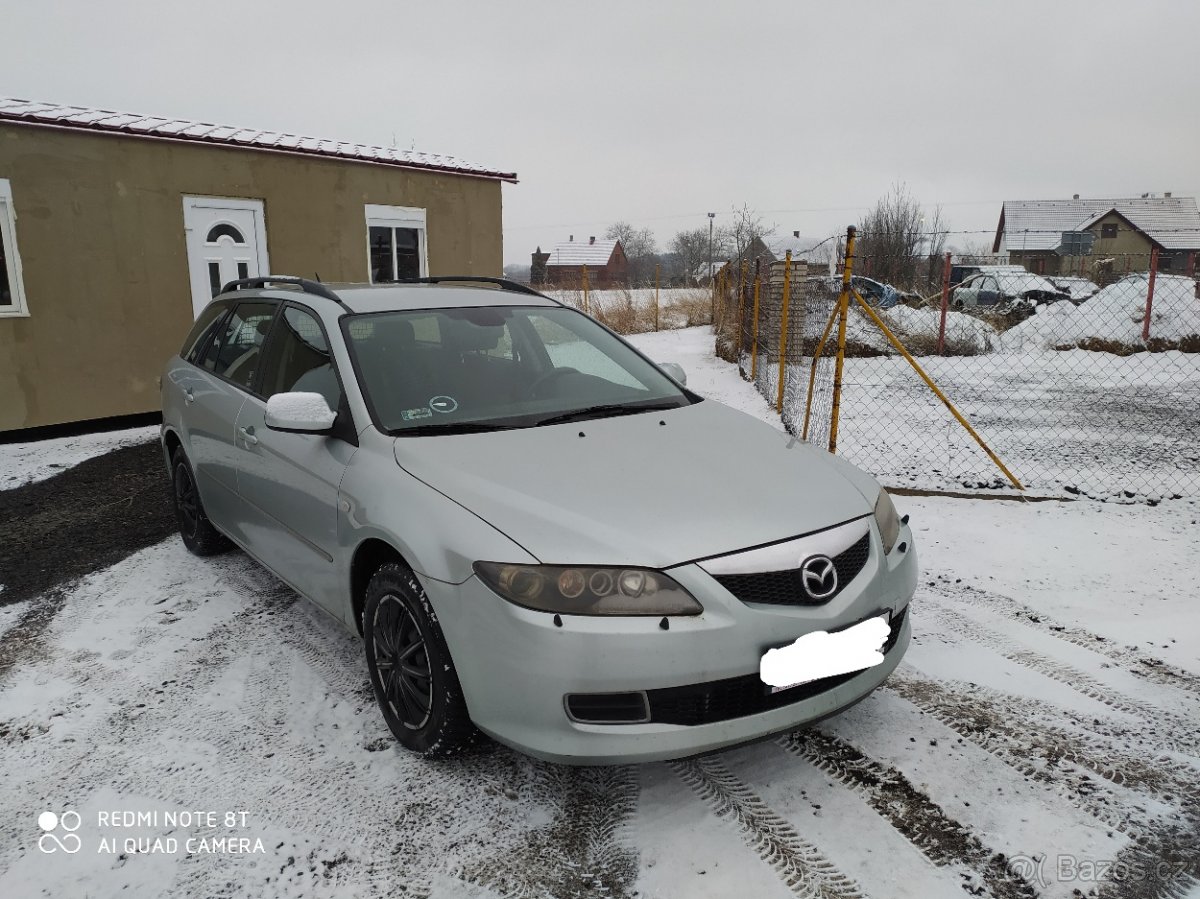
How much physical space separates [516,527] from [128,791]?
1.58 metres

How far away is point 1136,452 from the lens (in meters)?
6.98

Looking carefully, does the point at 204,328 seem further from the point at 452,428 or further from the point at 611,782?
the point at 611,782

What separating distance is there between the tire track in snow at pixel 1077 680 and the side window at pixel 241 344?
3.49m

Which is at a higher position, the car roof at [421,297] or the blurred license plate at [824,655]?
the car roof at [421,297]

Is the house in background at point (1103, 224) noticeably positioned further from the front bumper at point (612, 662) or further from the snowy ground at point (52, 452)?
the front bumper at point (612, 662)

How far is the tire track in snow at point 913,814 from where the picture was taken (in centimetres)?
218

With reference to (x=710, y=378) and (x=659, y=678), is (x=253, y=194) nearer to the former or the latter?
(x=710, y=378)

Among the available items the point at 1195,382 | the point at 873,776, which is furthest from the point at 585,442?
the point at 1195,382

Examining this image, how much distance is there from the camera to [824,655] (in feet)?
7.64

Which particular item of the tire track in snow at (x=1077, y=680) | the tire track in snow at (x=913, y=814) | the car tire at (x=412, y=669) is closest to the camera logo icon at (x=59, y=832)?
the car tire at (x=412, y=669)

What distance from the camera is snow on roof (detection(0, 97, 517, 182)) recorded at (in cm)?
807

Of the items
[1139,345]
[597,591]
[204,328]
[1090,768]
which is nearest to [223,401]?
[204,328]

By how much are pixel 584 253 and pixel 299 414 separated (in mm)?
64237

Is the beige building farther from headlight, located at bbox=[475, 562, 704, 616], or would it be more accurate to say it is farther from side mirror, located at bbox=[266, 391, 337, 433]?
Answer: headlight, located at bbox=[475, 562, 704, 616]
